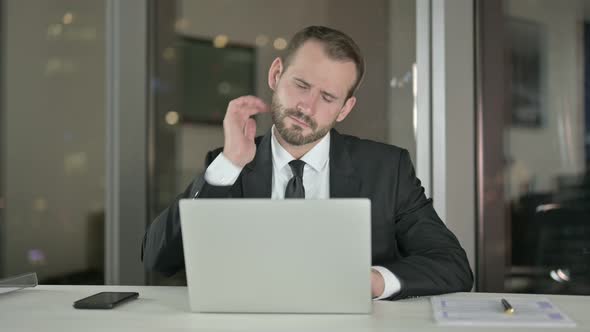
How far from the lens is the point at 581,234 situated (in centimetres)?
307

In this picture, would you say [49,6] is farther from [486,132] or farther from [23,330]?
[23,330]

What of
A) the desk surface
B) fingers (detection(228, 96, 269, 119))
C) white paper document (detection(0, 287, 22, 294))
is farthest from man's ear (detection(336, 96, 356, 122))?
white paper document (detection(0, 287, 22, 294))

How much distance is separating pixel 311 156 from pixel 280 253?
1.16 m

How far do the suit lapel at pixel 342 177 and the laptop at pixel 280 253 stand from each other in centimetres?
99

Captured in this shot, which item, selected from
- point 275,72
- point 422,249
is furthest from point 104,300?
point 275,72

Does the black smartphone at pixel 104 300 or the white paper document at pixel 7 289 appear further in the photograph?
the white paper document at pixel 7 289

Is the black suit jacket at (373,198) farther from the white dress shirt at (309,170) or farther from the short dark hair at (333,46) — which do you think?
the short dark hair at (333,46)

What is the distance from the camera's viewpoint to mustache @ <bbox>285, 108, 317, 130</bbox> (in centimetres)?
280

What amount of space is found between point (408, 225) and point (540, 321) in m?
0.99

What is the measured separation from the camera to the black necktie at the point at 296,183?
2416 mm

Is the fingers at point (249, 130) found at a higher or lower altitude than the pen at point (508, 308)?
higher

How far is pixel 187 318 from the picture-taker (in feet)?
4.85

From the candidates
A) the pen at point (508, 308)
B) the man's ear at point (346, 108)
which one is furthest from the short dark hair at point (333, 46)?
the pen at point (508, 308)

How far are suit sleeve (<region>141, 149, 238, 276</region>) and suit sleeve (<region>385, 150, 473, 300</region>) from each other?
0.62 meters
